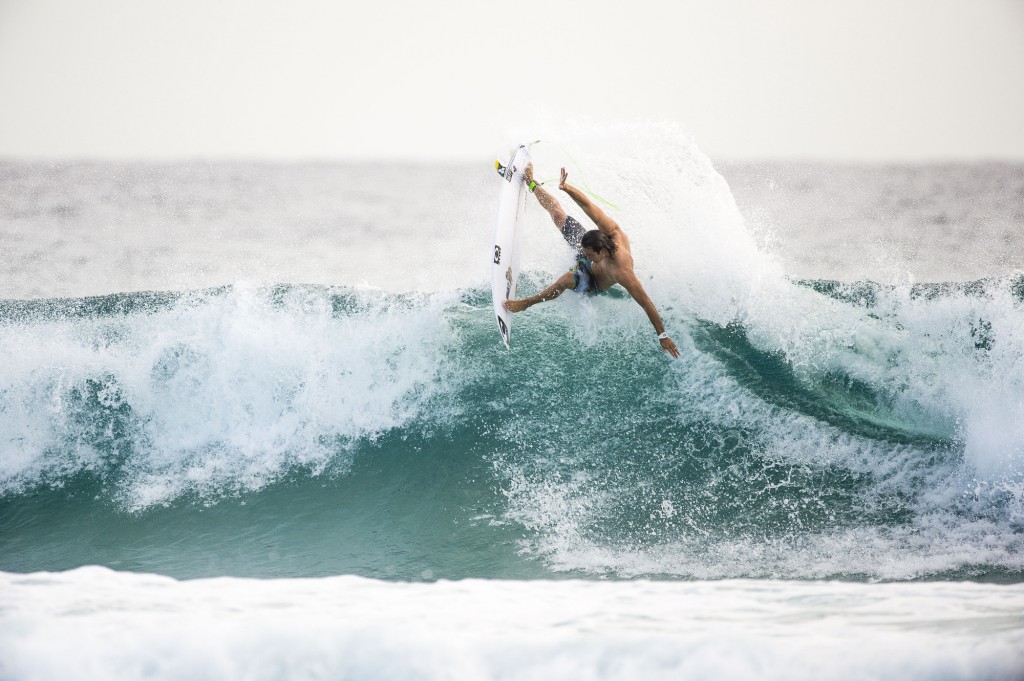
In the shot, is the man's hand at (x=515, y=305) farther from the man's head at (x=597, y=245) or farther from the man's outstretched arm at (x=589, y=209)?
the man's outstretched arm at (x=589, y=209)

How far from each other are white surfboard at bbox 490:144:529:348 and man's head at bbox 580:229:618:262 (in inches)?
34.5

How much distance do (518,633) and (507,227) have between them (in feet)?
10.7

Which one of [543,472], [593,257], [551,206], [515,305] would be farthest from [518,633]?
[551,206]

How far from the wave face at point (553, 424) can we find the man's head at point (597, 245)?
0.97 meters

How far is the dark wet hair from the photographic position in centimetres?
524

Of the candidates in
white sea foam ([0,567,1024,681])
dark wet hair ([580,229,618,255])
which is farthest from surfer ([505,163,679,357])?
white sea foam ([0,567,1024,681])

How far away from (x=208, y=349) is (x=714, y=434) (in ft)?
13.9

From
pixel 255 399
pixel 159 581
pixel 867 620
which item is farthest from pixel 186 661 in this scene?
pixel 867 620

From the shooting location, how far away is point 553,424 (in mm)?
5949

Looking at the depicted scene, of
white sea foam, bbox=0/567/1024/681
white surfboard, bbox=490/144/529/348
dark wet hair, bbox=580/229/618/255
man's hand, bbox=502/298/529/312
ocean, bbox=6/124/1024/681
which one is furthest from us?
white surfboard, bbox=490/144/529/348

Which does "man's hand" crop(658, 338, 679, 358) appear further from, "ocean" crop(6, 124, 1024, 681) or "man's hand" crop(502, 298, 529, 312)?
"man's hand" crop(502, 298, 529, 312)

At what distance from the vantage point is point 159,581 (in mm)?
4516

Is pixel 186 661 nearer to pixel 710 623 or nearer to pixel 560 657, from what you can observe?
pixel 560 657

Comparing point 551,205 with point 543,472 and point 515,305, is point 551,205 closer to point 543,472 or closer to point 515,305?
point 515,305
